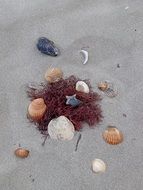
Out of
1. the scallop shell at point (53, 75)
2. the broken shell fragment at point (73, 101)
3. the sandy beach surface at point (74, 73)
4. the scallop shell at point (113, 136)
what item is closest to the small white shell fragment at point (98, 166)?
the sandy beach surface at point (74, 73)

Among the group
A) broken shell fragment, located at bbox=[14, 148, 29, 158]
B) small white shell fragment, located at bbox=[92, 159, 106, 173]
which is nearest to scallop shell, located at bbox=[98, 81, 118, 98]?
A: small white shell fragment, located at bbox=[92, 159, 106, 173]

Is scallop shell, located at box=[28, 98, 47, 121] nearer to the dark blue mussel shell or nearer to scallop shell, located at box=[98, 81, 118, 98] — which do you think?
scallop shell, located at box=[98, 81, 118, 98]

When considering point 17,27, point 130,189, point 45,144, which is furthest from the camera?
point 17,27

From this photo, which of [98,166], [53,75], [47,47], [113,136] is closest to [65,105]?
[53,75]

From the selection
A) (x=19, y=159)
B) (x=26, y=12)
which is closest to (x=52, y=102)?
(x=19, y=159)

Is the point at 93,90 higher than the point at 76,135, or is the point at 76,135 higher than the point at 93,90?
the point at 93,90

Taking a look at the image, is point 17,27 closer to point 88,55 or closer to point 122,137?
point 88,55

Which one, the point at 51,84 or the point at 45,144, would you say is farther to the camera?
the point at 51,84
